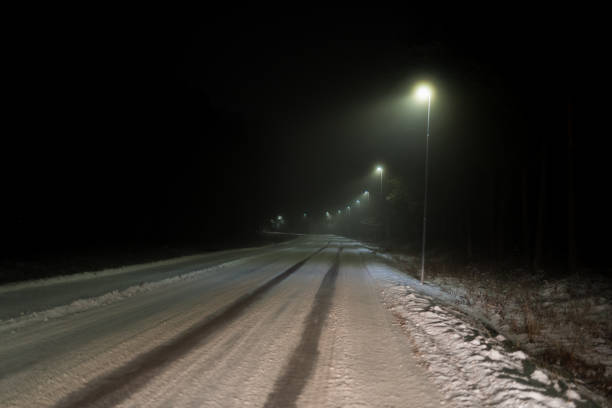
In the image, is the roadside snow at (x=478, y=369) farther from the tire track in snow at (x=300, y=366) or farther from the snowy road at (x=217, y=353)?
the tire track in snow at (x=300, y=366)

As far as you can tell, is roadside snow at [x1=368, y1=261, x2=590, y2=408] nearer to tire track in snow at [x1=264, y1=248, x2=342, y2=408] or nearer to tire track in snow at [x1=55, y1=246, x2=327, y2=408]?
tire track in snow at [x1=264, y1=248, x2=342, y2=408]

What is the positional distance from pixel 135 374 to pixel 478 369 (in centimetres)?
497

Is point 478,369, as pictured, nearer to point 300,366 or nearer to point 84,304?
point 300,366

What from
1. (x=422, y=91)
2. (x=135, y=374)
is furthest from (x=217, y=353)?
(x=422, y=91)

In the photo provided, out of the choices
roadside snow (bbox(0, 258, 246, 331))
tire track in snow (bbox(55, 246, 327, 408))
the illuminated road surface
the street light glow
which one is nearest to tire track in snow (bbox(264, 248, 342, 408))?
the illuminated road surface

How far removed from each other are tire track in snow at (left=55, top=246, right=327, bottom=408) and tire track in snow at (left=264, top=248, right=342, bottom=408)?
177 centimetres

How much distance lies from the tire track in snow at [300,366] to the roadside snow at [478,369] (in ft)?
5.88

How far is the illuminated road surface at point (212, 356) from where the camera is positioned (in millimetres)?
4133

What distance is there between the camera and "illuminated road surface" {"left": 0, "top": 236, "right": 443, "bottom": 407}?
413 centimetres

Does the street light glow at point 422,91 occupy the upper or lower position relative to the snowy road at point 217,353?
upper

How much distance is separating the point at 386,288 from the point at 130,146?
2768cm

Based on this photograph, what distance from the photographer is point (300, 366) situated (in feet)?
16.6

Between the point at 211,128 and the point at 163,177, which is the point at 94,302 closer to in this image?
the point at 163,177

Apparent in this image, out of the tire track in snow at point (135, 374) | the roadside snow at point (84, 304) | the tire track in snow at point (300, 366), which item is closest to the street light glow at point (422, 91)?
the tire track in snow at point (300, 366)
